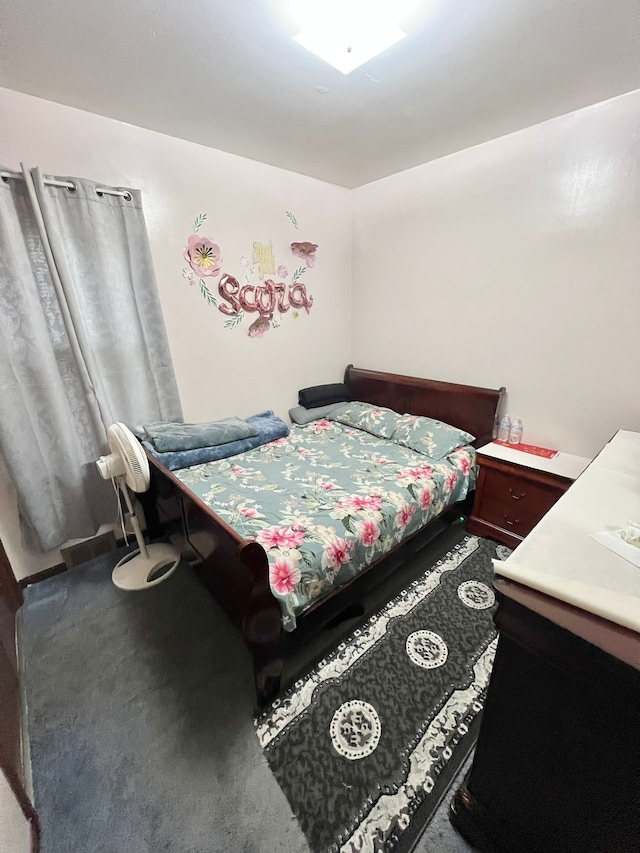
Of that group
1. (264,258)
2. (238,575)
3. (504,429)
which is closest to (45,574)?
(238,575)

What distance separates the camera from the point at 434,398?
2.76 meters

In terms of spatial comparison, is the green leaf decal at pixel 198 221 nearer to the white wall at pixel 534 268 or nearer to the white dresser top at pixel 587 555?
the white wall at pixel 534 268

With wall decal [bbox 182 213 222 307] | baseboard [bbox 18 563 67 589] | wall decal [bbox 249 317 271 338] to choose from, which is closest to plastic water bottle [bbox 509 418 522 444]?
wall decal [bbox 249 317 271 338]

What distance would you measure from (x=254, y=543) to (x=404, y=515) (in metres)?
0.97

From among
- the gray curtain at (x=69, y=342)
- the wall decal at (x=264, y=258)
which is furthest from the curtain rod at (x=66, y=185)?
the wall decal at (x=264, y=258)

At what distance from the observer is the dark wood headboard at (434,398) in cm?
248

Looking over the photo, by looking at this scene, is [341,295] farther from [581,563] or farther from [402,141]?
[581,563]

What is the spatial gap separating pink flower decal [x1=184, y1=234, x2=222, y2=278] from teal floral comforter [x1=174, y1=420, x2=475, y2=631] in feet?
4.32

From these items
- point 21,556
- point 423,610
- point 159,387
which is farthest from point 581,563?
point 21,556

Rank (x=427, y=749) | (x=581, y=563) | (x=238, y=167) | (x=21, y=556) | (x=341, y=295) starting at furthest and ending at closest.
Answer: (x=341, y=295)
(x=238, y=167)
(x=21, y=556)
(x=427, y=749)
(x=581, y=563)

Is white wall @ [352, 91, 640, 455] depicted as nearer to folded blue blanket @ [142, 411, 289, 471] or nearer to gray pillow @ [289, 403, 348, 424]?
gray pillow @ [289, 403, 348, 424]

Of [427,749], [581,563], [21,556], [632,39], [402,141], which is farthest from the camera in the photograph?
[402,141]

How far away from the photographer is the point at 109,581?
82.0 inches

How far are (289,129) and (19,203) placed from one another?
4.98 ft
